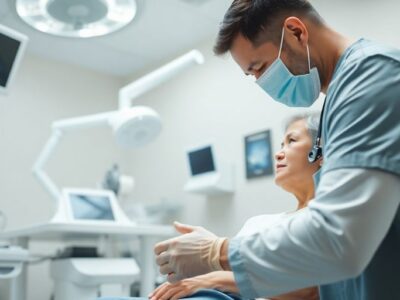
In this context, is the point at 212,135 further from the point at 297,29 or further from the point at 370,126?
the point at 370,126

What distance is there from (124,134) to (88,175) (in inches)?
50.5

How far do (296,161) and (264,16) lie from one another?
81cm

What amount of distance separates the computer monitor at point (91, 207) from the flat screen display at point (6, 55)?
656 mm

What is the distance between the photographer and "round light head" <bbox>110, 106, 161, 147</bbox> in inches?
95.7

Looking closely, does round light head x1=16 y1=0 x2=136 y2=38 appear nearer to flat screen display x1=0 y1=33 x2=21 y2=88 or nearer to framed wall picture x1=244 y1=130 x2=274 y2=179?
flat screen display x1=0 y1=33 x2=21 y2=88

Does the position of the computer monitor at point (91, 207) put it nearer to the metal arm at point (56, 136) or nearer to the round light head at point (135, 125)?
the metal arm at point (56, 136)

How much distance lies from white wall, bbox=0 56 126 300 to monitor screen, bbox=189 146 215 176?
0.98 meters

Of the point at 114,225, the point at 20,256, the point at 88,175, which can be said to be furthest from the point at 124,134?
the point at 88,175

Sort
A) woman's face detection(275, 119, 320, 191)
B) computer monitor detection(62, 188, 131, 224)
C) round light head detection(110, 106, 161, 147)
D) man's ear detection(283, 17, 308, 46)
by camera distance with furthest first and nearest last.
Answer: computer monitor detection(62, 188, 131, 224)
round light head detection(110, 106, 161, 147)
woman's face detection(275, 119, 320, 191)
man's ear detection(283, 17, 308, 46)

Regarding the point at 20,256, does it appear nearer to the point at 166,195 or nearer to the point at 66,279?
the point at 66,279

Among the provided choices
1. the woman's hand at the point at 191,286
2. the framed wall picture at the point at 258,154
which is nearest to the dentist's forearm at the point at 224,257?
the woman's hand at the point at 191,286

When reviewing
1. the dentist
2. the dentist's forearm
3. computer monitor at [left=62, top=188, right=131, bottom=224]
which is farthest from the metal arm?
the dentist's forearm

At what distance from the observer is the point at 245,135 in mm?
2982

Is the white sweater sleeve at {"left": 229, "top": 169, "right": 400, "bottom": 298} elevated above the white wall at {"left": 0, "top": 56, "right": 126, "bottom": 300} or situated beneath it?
situated beneath
